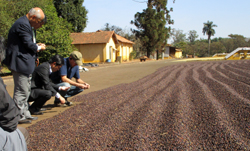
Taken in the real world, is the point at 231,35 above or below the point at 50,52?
above

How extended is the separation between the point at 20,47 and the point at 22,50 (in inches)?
2.2

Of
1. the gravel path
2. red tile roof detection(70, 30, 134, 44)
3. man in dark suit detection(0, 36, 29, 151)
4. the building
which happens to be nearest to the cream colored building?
red tile roof detection(70, 30, 134, 44)

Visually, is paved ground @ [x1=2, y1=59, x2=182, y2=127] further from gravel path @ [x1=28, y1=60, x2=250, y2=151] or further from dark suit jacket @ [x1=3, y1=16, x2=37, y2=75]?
dark suit jacket @ [x1=3, y1=16, x2=37, y2=75]

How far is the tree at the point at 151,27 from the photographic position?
42.3 metres

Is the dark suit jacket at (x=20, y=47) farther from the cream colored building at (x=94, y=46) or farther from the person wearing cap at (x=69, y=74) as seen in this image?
the cream colored building at (x=94, y=46)

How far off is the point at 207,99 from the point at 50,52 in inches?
493

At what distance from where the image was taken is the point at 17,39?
11.8ft

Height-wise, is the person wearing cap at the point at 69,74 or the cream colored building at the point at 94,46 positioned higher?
the cream colored building at the point at 94,46

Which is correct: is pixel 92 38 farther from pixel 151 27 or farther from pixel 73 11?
pixel 151 27

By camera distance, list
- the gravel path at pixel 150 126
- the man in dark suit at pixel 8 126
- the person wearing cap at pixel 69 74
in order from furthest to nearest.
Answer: the person wearing cap at pixel 69 74
the gravel path at pixel 150 126
the man in dark suit at pixel 8 126

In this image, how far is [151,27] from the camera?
42656mm

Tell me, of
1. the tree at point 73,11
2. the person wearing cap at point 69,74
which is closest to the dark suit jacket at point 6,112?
the person wearing cap at point 69,74

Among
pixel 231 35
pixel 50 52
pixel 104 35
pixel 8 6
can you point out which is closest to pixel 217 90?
pixel 50 52

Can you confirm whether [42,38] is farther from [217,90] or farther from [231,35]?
[231,35]
